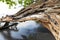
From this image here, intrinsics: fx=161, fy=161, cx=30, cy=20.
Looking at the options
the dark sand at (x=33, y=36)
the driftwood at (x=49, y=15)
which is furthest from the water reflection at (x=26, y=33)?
the driftwood at (x=49, y=15)

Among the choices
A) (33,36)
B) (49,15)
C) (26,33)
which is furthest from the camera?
(26,33)

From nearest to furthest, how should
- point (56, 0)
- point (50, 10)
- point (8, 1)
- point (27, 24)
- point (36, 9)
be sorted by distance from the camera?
point (50, 10)
point (56, 0)
point (36, 9)
point (8, 1)
point (27, 24)

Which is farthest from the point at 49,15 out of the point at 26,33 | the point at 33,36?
the point at 26,33

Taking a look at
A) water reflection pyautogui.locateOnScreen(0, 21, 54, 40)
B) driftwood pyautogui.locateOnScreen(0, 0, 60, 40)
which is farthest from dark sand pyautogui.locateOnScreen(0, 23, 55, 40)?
driftwood pyautogui.locateOnScreen(0, 0, 60, 40)

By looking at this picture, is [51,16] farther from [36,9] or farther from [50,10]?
[36,9]

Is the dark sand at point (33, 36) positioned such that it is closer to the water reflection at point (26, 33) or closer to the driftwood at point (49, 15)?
the water reflection at point (26, 33)

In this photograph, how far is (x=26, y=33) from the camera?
3256mm

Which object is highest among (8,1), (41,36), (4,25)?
(8,1)

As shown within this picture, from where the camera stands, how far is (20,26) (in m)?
3.73

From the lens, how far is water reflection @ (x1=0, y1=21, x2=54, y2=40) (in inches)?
115

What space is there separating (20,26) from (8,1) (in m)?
0.73

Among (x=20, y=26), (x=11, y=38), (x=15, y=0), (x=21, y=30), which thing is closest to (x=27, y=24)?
(x=20, y=26)

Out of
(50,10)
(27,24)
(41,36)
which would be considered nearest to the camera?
(50,10)

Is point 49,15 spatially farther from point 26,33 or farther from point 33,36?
point 26,33
